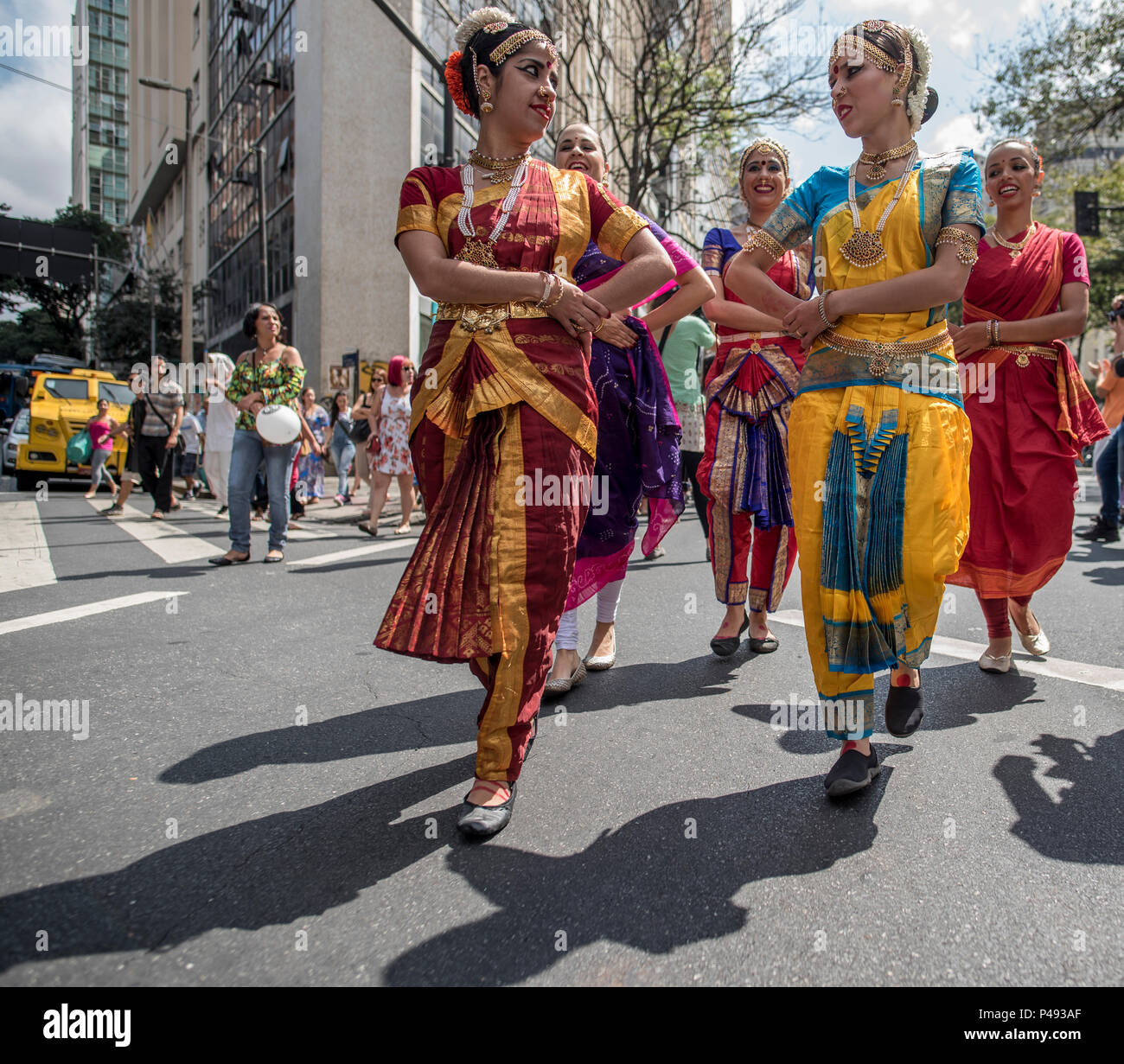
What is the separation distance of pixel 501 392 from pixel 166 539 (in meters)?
7.52

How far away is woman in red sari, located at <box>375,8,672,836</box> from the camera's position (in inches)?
99.9

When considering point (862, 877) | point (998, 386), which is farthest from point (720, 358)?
point (862, 877)

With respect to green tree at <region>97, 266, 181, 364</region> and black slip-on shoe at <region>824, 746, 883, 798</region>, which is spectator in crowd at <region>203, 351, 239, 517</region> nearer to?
black slip-on shoe at <region>824, 746, 883, 798</region>

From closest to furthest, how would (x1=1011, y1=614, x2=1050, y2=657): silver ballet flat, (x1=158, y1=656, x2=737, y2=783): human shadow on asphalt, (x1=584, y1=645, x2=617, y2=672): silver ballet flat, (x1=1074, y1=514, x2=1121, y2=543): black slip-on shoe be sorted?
(x1=158, y1=656, x2=737, y2=783): human shadow on asphalt
(x1=584, y1=645, x2=617, y2=672): silver ballet flat
(x1=1011, y1=614, x2=1050, y2=657): silver ballet flat
(x1=1074, y1=514, x2=1121, y2=543): black slip-on shoe

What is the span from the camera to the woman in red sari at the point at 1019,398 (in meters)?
3.98

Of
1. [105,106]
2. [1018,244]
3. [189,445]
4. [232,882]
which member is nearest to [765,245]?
[1018,244]

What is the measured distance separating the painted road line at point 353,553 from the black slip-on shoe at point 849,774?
5450 mm

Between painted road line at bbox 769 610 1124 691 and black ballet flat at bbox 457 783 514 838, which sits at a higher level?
painted road line at bbox 769 610 1124 691

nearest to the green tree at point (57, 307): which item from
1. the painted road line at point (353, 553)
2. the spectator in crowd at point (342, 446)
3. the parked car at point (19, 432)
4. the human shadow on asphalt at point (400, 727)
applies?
the parked car at point (19, 432)

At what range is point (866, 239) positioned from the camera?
107 inches

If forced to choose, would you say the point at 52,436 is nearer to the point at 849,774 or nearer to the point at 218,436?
the point at 218,436

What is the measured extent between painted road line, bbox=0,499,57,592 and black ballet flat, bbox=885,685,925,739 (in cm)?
A: 544

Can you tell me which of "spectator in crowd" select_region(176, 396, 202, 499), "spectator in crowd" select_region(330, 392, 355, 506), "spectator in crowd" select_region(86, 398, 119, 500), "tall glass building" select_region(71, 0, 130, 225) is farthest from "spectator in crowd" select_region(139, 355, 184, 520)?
"tall glass building" select_region(71, 0, 130, 225)

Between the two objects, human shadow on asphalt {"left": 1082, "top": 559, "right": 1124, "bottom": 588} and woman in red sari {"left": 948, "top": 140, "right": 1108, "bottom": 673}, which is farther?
human shadow on asphalt {"left": 1082, "top": 559, "right": 1124, "bottom": 588}
